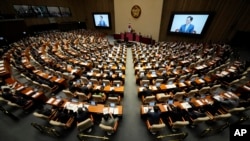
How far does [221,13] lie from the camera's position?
46.6 ft

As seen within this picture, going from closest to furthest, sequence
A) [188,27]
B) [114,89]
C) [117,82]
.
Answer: [114,89]
[117,82]
[188,27]

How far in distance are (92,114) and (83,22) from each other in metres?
27.3

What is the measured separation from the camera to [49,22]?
20891mm

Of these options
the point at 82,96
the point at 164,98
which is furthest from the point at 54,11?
the point at 164,98

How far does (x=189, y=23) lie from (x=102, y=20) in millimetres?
17565

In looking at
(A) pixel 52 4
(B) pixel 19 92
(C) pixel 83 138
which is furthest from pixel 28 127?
(A) pixel 52 4

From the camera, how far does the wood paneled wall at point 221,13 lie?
42.7 feet

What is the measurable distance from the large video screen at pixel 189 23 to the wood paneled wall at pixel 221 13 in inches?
32.2

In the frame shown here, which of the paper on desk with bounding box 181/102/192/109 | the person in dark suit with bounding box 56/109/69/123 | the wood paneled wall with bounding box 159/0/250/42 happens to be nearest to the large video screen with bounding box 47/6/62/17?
the wood paneled wall with bounding box 159/0/250/42

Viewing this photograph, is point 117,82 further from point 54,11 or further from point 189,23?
point 54,11

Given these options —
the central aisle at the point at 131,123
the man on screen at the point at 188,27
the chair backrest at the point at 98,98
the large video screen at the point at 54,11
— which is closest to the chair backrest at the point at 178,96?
the central aisle at the point at 131,123

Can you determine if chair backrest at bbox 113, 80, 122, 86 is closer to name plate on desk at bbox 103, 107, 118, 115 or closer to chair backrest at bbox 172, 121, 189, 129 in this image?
name plate on desk at bbox 103, 107, 118, 115

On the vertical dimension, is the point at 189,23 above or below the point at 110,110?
above

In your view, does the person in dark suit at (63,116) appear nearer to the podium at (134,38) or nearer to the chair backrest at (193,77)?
the chair backrest at (193,77)
